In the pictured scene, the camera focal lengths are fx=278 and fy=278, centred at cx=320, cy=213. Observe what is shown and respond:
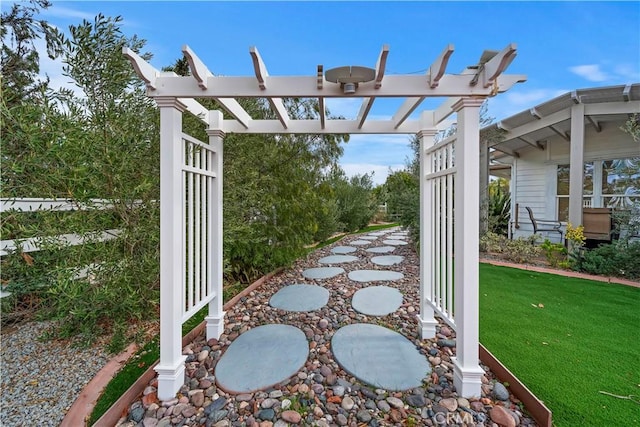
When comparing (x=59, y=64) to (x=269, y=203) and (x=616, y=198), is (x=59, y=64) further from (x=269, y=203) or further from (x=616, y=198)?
(x=616, y=198)

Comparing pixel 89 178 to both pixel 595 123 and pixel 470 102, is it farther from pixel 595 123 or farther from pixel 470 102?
pixel 595 123

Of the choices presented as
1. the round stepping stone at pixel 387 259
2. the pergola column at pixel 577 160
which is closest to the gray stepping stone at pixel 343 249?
the round stepping stone at pixel 387 259

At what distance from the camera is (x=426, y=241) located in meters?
2.63

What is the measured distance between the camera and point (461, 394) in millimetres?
1793

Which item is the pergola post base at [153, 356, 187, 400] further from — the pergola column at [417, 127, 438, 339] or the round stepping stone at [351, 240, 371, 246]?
the round stepping stone at [351, 240, 371, 246]

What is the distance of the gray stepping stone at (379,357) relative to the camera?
1939 millimetres

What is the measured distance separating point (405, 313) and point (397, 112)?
6.74ft

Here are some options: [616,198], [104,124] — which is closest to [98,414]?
[104,124]

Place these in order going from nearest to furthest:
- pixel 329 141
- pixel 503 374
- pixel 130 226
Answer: pixel 503 374 → pixel 130 226 → pixel 329 141

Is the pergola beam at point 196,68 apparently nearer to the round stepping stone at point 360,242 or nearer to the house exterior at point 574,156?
the round stepping stone at point 360,242

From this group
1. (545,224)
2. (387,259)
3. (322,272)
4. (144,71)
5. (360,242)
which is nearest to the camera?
(144,71)

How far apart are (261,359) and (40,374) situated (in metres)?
1.56

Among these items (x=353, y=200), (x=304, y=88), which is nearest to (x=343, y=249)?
(x=353, y=200)

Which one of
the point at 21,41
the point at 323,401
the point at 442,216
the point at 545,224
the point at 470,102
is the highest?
the point at 21,41
